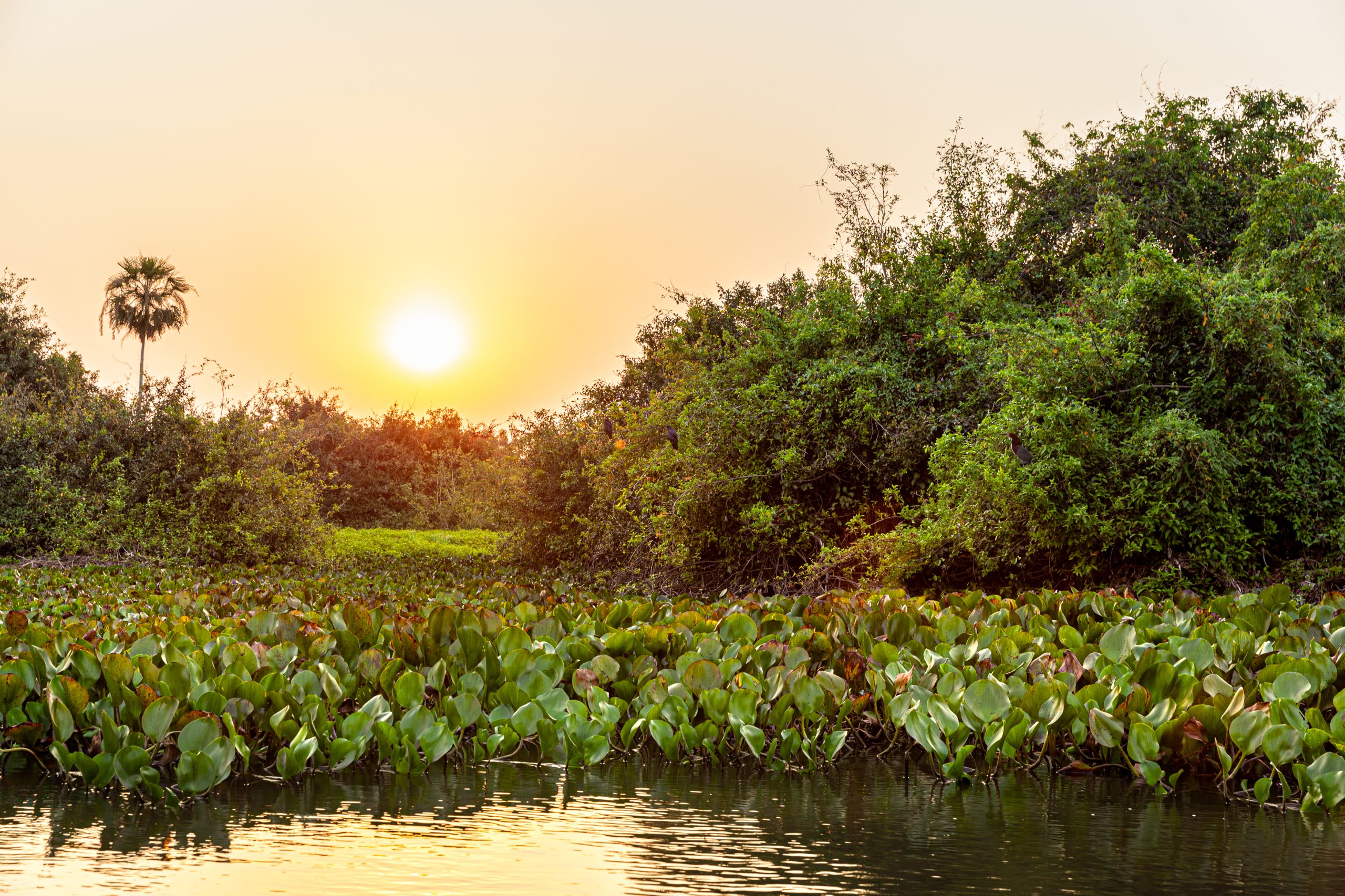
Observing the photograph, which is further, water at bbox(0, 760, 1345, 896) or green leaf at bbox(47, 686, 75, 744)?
green leaf at bbox(47, 686, 75, 744)

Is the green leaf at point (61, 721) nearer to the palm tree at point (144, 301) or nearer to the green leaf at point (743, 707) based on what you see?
the green leaf at point (743, 707)

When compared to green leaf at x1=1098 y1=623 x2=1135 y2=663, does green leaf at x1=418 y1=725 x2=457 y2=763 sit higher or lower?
lower

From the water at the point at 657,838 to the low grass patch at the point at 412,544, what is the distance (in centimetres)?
1762

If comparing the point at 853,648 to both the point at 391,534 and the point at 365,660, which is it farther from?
the point at 391,534

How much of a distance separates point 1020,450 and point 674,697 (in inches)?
252

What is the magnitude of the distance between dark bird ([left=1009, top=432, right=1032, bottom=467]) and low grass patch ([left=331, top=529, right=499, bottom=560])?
13513 millimetres

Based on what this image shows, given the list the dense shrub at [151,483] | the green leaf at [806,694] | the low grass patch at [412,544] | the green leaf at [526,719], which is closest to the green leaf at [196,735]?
the green leaf at [526,719]

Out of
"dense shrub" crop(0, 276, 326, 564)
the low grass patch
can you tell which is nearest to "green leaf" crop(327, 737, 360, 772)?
"dense shrub" crop(0, 276, 326, 564)

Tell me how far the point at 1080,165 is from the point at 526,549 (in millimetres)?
10470

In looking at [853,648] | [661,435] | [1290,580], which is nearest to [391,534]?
[661,435]

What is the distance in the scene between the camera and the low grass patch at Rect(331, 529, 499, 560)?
23469mm

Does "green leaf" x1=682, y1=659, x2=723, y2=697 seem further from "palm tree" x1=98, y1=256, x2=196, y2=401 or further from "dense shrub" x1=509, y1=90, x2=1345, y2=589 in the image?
"palm tree" x1=98, y1=256, x2=196, y2=401

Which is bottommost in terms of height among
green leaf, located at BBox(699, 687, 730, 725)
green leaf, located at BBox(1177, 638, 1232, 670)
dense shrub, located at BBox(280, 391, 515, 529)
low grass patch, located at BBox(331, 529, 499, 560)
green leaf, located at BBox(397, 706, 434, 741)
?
green leaf, located at BBox(397, 706, 434, 741)

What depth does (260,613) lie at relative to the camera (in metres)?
5.98
